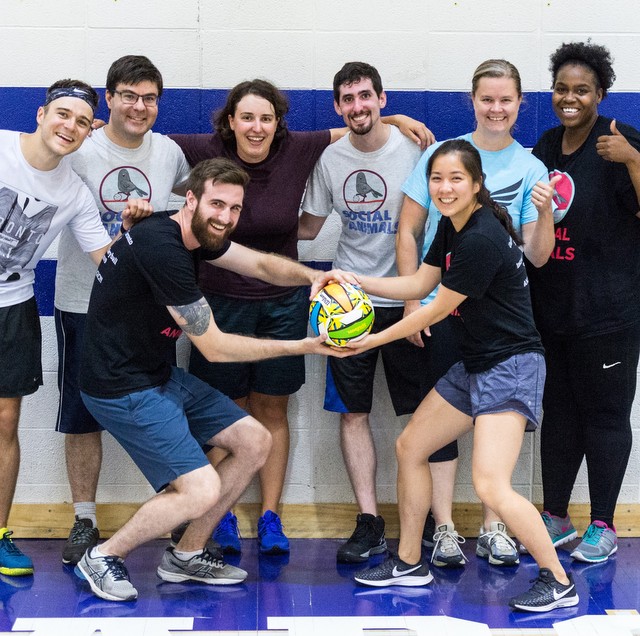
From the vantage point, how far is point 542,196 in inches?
153

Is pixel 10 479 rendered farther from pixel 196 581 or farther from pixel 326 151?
pixel 326 151

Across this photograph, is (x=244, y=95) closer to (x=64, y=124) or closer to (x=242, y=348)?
(x=64, y=124)

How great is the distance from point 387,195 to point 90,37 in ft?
4.69

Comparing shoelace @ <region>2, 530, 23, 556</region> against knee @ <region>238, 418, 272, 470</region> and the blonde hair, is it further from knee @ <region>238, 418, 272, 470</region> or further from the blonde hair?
the blonde hair

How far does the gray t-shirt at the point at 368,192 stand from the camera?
13.9 ft

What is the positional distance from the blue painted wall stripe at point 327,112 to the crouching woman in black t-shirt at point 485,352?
29.3 inches

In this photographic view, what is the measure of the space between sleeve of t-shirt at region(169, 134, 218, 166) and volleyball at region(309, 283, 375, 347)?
85cm

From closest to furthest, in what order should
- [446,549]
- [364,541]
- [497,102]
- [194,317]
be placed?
[194,317], [497,102], [446,549], [364,541]

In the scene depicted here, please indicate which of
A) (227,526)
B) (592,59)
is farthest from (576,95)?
(227,526)

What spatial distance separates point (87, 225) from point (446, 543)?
6.38 ft

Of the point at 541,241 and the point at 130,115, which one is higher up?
the point at 130,115

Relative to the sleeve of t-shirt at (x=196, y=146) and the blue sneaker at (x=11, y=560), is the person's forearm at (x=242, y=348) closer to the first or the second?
the sleeve of t-shirt at (x=196, y=146)

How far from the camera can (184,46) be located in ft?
14.4

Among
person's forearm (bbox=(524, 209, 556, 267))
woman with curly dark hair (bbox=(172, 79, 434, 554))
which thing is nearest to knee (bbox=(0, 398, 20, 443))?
woman with curly dark hair (bbox=(172, 79, 434, 554))
